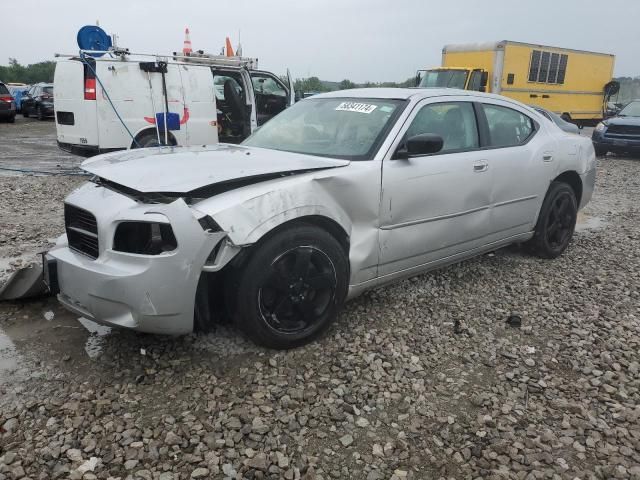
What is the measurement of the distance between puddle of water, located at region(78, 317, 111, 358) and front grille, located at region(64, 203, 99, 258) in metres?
0.61

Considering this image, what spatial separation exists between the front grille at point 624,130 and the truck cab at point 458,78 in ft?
12.5

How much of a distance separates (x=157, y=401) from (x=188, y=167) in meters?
1.29

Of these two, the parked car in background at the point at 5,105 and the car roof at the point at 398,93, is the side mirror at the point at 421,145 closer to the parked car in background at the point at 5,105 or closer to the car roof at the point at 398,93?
the car roof at the point at 398,93

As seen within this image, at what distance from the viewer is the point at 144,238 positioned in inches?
108

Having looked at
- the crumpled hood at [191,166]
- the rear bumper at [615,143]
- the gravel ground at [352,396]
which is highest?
the crumpled hood at [191,166]

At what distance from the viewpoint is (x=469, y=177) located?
12.9 feet

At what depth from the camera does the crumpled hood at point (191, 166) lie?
9.14ft

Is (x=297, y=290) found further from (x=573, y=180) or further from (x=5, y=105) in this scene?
(x=5, y=105)

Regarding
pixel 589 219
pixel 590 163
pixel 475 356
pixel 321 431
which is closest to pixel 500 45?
pixel 589 219

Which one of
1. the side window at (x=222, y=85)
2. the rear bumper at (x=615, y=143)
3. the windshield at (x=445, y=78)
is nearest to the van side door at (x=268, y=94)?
the side window at (x=222, y=85)

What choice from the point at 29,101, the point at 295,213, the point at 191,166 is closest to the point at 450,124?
the point at 295,213

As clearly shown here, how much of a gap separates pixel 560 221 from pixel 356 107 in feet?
8.21

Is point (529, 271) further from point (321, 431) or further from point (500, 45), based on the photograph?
point (500, 45)

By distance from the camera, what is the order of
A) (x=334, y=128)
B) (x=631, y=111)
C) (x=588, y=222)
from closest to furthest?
(x=334, y=128)
(x=588, y=222)
(x=631, y=111)
